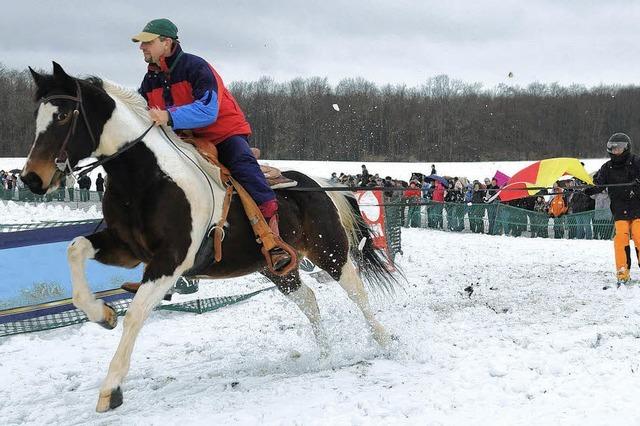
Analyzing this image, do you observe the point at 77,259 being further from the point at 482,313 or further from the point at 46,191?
the point at 482,313

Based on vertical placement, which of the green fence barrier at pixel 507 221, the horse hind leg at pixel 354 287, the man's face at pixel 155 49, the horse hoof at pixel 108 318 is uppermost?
the man's face at pixel 155 49

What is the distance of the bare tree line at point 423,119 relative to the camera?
7131 centimetres

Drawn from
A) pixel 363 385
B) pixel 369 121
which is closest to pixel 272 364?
pixel 363 385

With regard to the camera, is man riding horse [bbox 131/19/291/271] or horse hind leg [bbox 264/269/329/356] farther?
horse hind leg [bbox 264/269/329/356]

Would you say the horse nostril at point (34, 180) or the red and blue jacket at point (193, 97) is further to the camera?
the red and blue jacket at point (193, 97)

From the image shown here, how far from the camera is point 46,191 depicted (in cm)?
399

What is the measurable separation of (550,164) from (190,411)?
19446mm

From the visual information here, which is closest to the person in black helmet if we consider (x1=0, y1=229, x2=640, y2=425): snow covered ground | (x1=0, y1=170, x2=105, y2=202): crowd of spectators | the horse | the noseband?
(x1=0, y1=229, x2=640, y2=425): snow covered ground

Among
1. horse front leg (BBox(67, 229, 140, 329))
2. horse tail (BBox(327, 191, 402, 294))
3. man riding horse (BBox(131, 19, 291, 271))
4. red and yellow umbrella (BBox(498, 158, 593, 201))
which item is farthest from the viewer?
red and yellow umbrella (BBox(498, 158, 593, 201))

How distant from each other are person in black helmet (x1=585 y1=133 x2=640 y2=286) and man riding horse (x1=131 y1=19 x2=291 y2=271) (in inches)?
229

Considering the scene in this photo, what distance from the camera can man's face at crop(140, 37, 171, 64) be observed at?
15.4 feet

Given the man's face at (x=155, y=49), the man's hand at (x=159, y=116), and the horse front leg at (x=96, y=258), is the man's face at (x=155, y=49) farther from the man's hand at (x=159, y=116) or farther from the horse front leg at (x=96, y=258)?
the horse front leg at (x=96, y=258)

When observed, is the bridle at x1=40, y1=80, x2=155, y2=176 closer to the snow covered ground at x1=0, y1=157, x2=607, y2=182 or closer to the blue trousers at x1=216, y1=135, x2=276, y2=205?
the blue trousers at x1=216, y1=135, x2=276, y2=205

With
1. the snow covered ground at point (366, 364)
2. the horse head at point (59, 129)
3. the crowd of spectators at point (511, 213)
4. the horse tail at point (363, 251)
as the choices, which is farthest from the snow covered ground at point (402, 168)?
the horse head at point (59, 129)
